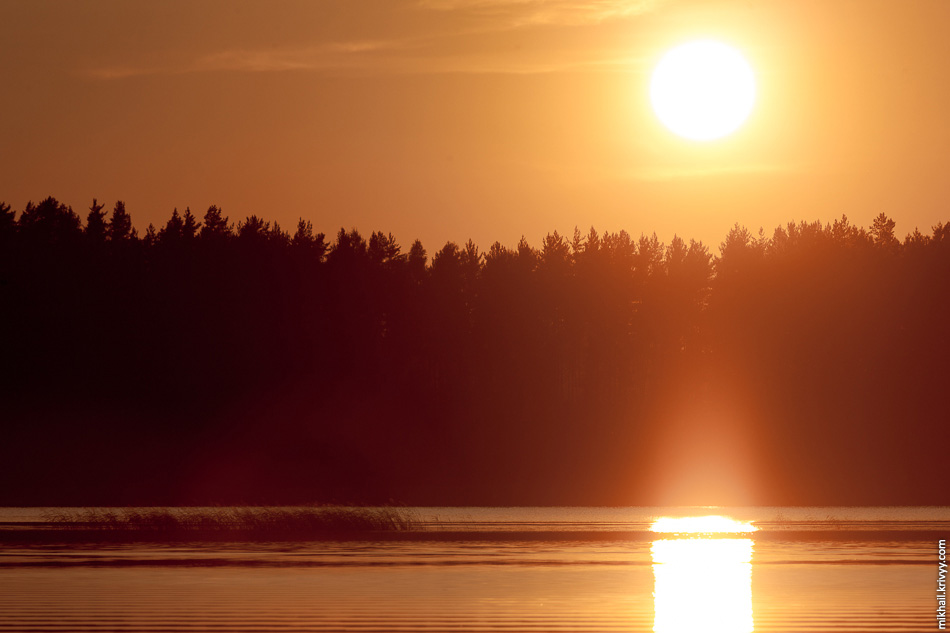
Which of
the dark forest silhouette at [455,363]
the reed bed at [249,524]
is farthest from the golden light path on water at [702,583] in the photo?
the dark forest silhouette at [455,363]

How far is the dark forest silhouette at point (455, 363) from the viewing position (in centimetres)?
11350

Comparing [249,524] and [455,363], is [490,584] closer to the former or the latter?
[249,524]

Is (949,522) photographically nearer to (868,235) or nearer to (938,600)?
(938,600)

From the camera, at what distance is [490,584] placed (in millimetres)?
36094

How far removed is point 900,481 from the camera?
354 feet

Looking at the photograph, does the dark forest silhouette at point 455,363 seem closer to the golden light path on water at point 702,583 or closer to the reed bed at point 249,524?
the reed bed at point 249,524

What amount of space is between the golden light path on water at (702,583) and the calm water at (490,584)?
2.4 inches

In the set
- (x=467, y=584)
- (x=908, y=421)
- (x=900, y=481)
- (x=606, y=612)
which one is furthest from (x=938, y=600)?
(x=908, y=421)

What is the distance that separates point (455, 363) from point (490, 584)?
95.6 metres

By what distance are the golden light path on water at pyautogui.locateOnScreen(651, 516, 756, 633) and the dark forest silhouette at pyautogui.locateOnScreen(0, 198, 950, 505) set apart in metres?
50.9

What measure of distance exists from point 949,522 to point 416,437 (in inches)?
2342

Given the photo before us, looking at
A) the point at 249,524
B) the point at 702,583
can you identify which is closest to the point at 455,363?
the point at 249,524

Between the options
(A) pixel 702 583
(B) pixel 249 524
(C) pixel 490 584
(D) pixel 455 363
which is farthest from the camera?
(D) pixel 455 363

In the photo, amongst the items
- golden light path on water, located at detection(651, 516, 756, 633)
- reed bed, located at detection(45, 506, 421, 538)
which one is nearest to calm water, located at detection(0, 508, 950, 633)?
golden light path on water, located at detection(651, 516, 756, 633)
